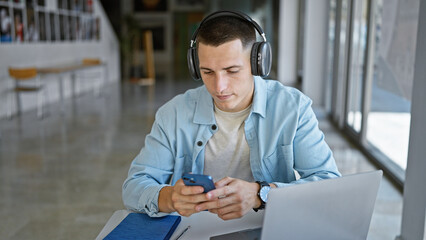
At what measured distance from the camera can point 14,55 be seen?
26.3 ft

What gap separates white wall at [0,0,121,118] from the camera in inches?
301

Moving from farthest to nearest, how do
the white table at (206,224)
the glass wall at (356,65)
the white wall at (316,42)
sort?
the white wall at (316,42)
the glass wall at (356,65)
the white table at (206,224)

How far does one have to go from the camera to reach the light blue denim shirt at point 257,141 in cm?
156

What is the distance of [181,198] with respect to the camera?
128cm

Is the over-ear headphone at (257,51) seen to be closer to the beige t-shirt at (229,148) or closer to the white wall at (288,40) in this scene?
the beige t-shirt at (229,148)

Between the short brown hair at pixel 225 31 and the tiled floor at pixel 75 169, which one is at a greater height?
the short brown hair at pixel 225 31

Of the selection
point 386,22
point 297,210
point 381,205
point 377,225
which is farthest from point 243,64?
point 386,22

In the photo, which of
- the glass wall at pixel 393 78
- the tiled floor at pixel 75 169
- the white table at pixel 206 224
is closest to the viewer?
the white table at pixel 206 224

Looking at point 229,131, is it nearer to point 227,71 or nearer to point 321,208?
point 227,71

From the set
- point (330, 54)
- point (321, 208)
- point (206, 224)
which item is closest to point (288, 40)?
point (330, 54)

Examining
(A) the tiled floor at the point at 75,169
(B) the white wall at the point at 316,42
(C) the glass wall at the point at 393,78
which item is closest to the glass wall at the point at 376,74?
(C) the glass wall at the point at 393,78

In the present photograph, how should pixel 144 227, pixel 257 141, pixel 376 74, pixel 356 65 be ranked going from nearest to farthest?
pixel 144 227 → pixel 257 141 → pixel 376 74 → pixel 356 65

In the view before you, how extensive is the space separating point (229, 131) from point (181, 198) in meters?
0.44

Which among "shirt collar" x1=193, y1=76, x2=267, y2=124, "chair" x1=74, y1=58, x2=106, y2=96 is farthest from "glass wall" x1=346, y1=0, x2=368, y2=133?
"chair" x1=74, y1=58, x2=106, y2=96
